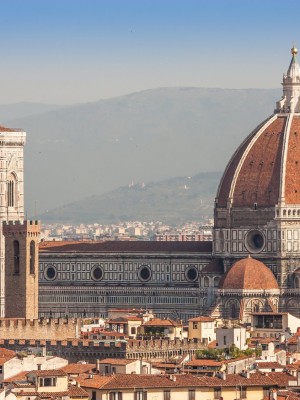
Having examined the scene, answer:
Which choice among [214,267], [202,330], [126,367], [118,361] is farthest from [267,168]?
[126,367]

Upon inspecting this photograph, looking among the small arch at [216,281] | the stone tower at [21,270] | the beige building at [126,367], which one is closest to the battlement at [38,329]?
the stone tower at [21,270]

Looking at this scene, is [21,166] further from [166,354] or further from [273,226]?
[166,354]

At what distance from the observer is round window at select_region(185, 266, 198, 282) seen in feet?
558

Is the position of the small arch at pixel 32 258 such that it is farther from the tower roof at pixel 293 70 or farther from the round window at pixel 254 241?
the tower roof at pixel 293 70

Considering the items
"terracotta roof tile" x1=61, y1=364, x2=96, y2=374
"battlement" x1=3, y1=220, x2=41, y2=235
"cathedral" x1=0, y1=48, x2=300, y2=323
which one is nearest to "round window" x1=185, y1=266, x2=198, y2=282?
"cathedral" x1=0, y1=48, x2=300, y2=323

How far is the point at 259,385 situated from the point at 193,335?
1293 inches

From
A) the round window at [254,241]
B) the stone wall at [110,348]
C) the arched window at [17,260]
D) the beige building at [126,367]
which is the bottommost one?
the beige building at [126,367]

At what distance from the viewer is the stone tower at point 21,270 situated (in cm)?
14300

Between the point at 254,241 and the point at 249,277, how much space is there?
329 inches

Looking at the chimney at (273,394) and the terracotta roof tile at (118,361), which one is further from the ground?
the terracotta roof tile at (118,361)

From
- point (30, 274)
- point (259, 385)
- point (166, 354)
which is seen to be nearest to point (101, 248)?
point (30, 274)

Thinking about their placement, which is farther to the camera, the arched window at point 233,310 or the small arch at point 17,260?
the arched window at point 233,310

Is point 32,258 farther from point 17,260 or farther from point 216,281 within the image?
point 216,281

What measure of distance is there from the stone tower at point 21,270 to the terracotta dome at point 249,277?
1953 cm
